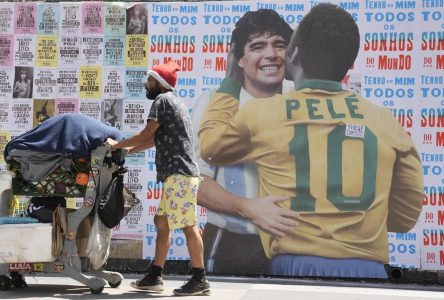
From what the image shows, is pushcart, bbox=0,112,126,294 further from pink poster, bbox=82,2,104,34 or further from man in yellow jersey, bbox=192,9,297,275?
pink poster, bbox=82,2,104,34

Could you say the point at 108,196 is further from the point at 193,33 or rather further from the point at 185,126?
the point at 193,33

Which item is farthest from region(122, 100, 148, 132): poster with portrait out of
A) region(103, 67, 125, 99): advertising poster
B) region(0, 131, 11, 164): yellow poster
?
region(0, 131, 11, 164): yellow poster

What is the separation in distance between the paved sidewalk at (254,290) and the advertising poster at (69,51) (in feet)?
7.62

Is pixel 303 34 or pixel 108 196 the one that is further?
pixel 303 34

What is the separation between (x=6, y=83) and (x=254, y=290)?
3.64 meters

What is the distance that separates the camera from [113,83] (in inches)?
316

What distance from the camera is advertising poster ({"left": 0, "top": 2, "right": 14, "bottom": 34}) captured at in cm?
824

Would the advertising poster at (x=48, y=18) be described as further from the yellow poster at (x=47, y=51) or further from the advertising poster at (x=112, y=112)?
the advertising poster at (x=112, y=112)

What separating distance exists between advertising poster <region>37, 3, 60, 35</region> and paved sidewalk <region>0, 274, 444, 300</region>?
8.79ft

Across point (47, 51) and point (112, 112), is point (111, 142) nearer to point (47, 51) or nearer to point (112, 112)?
point (112, 112)

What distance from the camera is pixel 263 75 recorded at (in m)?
7.74

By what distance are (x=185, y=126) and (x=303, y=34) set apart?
2.23 meters

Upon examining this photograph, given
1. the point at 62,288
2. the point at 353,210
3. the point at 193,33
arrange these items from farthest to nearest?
the point at 193,33 < the point at 353,210 < the point at 62,288

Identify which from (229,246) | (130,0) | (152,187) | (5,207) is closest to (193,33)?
(130,0)
